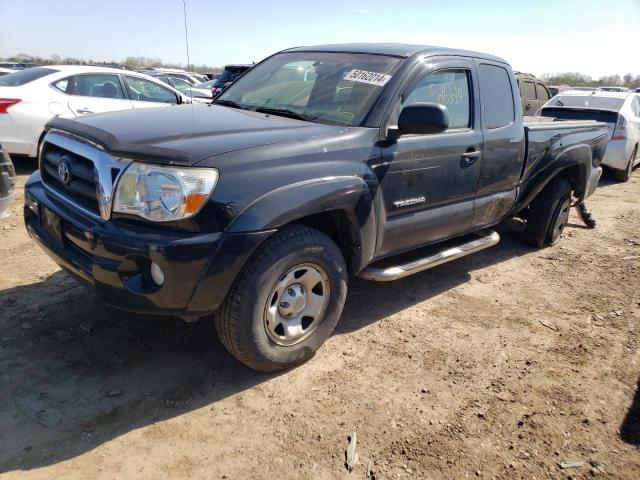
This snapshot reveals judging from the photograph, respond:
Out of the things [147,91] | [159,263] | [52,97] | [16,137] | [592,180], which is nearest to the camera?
[159,263]

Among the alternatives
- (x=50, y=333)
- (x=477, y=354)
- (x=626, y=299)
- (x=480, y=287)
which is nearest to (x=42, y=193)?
(x=50, y=333)

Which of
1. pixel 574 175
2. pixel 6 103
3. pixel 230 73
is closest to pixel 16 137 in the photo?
pixel 6 103

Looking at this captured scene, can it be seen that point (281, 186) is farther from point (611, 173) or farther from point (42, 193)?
point (611, 173)

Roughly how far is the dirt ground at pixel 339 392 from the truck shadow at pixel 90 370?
0.01 meters

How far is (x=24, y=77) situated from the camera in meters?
6.93

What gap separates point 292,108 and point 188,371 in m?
1.84

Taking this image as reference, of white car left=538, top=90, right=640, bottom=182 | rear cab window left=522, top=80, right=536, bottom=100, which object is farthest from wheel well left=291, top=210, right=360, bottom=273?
rear cab window left=522, top=80, right=536, bottom=100

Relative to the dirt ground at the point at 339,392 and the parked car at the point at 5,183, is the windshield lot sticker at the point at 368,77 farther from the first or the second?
the parked car at the point at 5,183

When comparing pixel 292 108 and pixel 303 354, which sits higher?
pixel 292 108

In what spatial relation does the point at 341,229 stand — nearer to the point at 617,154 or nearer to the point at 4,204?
the point at 4,204

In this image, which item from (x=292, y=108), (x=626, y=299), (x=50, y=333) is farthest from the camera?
(x=626, y=299)

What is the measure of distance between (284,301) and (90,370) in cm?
118

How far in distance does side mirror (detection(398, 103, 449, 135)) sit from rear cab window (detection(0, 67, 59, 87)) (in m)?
6.05

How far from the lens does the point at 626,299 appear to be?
438cm
